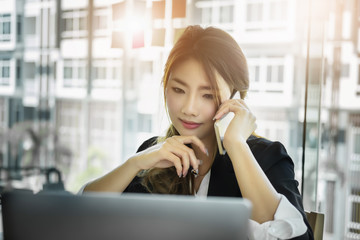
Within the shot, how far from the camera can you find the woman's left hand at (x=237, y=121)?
100 cm

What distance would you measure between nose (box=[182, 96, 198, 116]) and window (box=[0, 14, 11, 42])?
A: 345cm

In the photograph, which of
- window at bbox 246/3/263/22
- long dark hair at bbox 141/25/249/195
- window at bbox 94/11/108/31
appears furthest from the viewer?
window at bbox 94/11/108/31

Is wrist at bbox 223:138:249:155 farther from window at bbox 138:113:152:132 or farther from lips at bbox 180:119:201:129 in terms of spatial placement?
window at bbox 138:113:152:132

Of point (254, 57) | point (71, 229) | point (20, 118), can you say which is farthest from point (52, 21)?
point (71, 229)

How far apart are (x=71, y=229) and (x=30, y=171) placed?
360 centimetres

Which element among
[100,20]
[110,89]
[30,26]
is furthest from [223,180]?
[30,26]

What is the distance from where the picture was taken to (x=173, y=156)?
1.00 m

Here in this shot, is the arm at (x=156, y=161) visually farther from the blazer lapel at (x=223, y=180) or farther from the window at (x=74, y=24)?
the window at (x=74, y=24)

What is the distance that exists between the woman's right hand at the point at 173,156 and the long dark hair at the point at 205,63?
0.17 metres

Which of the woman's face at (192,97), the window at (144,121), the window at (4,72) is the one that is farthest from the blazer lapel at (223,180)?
the window at (4,72)

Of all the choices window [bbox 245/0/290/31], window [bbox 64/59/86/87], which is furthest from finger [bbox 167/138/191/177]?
window [bbox 64/59/86/87]

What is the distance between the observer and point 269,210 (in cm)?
92

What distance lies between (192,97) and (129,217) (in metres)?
0.63

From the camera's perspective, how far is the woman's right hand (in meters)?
0.98
